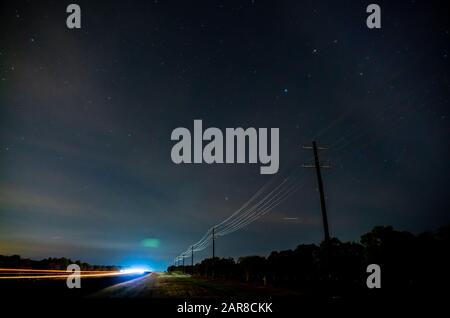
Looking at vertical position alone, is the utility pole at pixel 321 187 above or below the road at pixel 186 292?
above

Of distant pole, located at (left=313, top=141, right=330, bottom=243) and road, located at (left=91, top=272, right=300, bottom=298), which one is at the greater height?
distant pole, located at (left=313, top=141, right=330, bottom=243)

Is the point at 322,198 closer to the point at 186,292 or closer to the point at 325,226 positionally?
the point at 325,226

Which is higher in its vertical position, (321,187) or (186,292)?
(321,187)

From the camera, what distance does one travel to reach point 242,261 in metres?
121

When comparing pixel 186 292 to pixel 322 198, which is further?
pixel 186 292

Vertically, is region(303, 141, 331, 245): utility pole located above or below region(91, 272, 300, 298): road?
above

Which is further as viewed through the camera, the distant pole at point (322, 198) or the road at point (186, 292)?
the road at point (186, 292)

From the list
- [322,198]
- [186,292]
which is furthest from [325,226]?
[186,292]

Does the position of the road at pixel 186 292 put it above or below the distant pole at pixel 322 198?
below

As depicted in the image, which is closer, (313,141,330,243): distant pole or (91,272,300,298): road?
(313,141,330,243): distant pole

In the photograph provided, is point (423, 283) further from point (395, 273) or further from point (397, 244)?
point (397, 244)

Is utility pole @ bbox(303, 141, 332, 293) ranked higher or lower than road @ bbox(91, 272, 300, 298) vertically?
higher

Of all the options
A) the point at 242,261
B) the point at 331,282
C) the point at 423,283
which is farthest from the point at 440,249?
the point at 242,261
